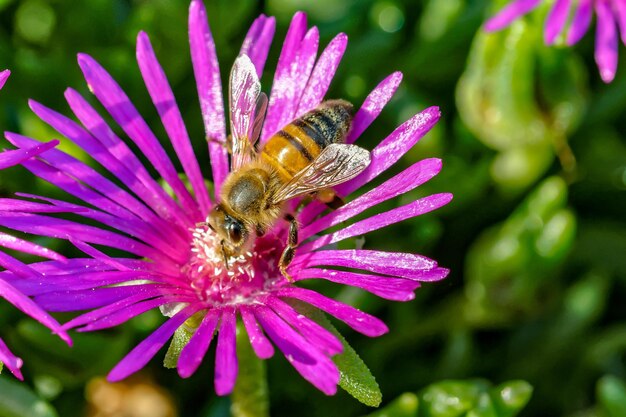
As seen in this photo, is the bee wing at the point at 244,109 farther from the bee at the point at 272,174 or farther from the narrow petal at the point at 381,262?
the narrow petal at the point at 381,262

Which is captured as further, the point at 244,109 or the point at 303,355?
the point at 244,109

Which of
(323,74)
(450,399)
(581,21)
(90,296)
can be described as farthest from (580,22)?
(90,296)

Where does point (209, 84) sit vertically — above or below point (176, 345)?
above

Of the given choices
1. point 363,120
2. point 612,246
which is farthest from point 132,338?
point 612,246

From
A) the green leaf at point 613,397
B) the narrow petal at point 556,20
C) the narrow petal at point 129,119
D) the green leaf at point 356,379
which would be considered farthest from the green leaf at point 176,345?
the narrow petal at point 556,20

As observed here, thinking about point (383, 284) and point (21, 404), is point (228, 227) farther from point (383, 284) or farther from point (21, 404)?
point (21, 404)

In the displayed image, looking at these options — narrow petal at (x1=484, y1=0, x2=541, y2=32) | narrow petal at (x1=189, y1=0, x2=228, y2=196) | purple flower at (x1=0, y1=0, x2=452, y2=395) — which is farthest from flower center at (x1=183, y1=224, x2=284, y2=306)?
narrow petal at (x1=484, y1=0, x2=541, y2=32)
